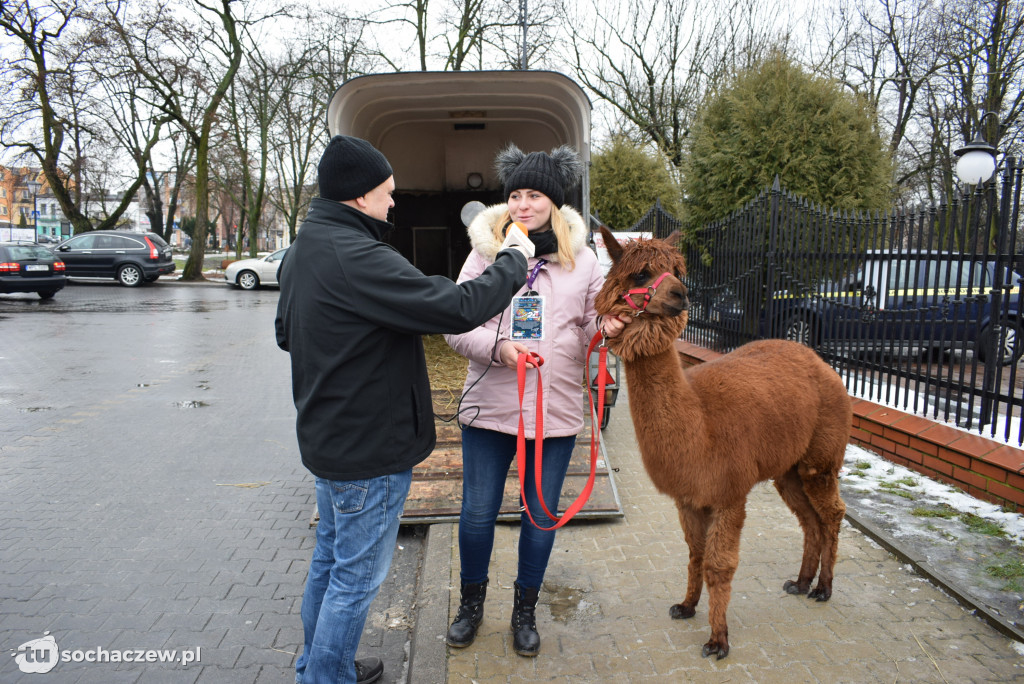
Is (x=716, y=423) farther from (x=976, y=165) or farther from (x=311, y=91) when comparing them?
(x=311, y=91)

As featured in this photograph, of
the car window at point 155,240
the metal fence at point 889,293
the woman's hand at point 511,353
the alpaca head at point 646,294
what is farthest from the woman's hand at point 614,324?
the car window at point 155,240

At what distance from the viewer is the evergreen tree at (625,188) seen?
56.7 ft

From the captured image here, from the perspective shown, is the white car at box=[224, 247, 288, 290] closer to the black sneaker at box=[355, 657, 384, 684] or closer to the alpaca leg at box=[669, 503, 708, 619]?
the black sneaker at box=[355, 657, 384, 684]

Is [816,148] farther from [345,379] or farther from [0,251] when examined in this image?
[0,251]

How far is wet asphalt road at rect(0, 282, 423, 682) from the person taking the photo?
123 inches

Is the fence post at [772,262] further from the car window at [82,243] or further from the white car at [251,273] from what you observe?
the car window at [82,243]

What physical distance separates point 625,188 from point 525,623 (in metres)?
15.6

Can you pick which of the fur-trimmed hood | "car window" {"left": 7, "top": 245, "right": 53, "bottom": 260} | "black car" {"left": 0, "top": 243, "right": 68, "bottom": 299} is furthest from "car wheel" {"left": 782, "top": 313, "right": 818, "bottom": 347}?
"car window" {"left": 7, "top": 245, "right": 53, "bottom": 260}

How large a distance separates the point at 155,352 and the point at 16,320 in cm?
597

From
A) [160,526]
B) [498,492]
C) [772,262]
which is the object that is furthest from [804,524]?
[772,262]

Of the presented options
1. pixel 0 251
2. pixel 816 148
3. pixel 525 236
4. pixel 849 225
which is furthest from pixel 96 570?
pixel 0 251

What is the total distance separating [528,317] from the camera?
2.89 metres

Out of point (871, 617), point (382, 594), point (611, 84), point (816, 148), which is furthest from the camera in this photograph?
point (611, 84)

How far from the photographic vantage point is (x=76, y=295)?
20.6m
